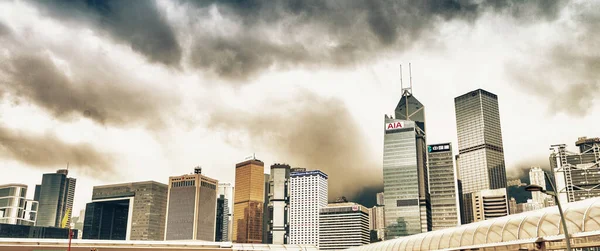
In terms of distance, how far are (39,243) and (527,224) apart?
116 m

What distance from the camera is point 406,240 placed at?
6688 centimetres

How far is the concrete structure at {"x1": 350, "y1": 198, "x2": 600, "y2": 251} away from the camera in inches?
1555

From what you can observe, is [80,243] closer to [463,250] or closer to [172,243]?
[172,243]

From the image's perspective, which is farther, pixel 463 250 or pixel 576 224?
pixel 463 250

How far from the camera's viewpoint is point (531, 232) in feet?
145

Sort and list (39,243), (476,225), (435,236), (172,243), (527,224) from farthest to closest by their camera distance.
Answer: (172,243) < (39,243) < (435,236) < (476,225) < (527,224)

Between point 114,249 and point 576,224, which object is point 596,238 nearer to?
point 576,224

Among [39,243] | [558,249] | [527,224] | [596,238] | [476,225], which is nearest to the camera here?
[596,238]

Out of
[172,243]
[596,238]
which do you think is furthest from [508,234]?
[172,243]

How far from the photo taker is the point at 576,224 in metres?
40.2

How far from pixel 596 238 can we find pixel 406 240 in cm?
3030

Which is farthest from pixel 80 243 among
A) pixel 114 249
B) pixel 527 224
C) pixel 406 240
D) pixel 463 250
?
pixel 527 224

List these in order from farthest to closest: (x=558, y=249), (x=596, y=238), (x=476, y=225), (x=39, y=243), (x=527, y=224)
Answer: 1. (x=39, y=243)
2. (x=476, y=225)
3. (x=527, y=224)
4. (x=558, y=249)
5. (x=596, y=238)

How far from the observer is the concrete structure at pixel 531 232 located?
3950cm
